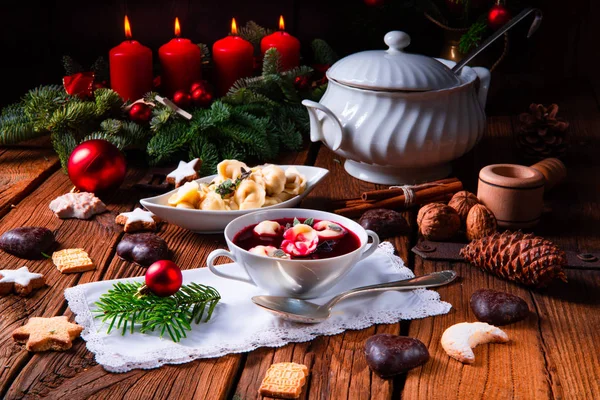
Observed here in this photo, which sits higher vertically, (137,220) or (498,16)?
(498,16)

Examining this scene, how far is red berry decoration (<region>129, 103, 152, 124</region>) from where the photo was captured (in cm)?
189

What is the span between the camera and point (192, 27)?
2.55m

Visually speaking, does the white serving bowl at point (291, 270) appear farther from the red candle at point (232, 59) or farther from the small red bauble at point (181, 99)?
the red candle at point (232, 59)

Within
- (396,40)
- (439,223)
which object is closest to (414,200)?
(439,223)

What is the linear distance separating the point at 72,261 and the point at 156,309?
297 mm

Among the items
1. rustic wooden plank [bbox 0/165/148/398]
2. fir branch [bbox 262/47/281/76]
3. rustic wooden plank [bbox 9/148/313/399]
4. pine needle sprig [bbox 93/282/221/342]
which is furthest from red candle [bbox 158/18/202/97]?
rustic wooden plank [bbox 9/148/313/399]

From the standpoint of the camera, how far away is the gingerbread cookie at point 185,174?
1661 mm

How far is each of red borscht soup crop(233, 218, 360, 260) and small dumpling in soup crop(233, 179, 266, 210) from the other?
169 millimetres

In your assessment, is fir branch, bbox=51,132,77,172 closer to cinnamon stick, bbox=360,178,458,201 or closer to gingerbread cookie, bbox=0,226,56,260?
gingerbread cookie, bbox=0,226,56,260

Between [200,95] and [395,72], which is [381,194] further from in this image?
[200,95]

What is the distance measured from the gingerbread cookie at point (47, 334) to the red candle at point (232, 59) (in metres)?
1.18

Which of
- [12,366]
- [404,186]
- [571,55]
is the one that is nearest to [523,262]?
[404,186]

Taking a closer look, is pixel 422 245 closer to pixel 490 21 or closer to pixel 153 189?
pixel 153 189

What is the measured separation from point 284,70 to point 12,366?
137 centimetres
